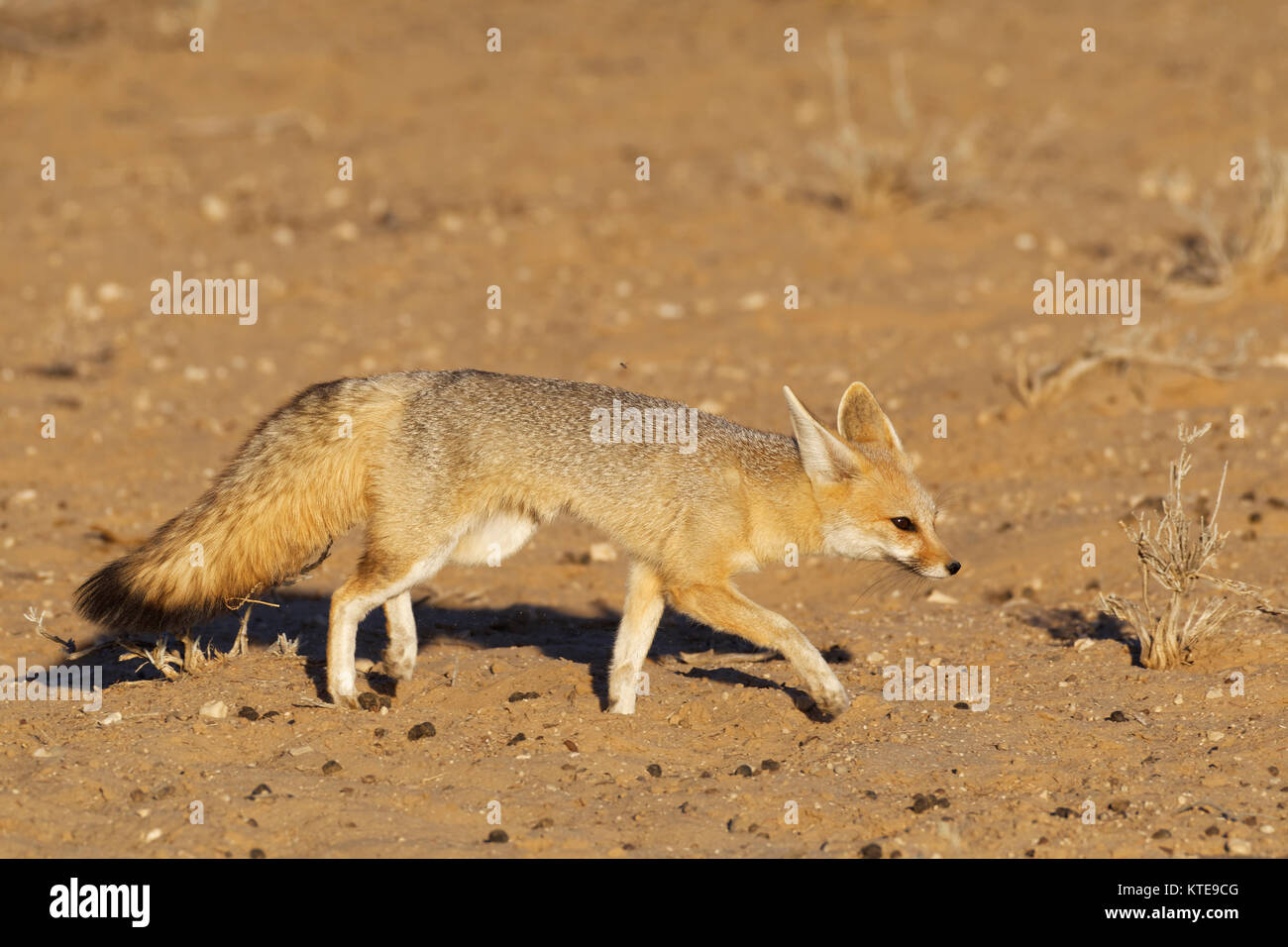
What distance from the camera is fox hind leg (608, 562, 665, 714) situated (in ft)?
19.7

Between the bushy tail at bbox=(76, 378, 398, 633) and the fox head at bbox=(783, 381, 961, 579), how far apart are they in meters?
1.79

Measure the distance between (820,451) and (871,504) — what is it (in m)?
0.31

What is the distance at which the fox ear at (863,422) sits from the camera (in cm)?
614

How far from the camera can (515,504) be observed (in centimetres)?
612

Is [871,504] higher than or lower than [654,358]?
lower

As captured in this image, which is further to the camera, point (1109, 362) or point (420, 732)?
point (1109, 362)

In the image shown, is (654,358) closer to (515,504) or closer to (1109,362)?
(1109,362)

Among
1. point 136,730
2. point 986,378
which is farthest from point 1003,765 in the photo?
point 986,378

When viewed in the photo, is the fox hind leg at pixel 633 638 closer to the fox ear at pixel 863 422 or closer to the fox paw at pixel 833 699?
the fox paw at pixel 833 699

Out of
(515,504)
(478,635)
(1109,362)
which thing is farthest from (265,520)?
(1109,362)

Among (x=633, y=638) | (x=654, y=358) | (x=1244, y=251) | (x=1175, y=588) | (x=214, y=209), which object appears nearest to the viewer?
(x=633, y=638)

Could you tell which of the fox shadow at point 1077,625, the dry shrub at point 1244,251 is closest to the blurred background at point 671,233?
the dry shrub at point 1244,251

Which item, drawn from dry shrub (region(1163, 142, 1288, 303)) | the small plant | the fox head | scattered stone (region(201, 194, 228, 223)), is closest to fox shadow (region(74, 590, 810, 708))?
the fox head

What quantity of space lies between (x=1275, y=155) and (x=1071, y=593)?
594 cm
